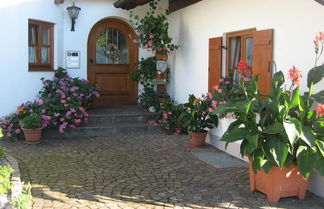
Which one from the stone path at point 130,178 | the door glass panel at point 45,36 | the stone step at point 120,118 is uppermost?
the door glass panel at point 45,36

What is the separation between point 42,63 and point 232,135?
5.98m

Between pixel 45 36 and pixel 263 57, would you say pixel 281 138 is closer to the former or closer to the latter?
pixel 263 57

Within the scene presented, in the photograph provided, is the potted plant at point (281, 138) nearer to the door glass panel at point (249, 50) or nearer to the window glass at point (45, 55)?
the door glass panel at point (249, 50)

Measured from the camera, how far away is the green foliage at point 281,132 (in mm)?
4254

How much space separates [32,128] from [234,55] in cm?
405

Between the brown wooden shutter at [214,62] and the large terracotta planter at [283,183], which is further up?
the brown wooden shutter at [214,62]

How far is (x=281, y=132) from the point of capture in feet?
14.1

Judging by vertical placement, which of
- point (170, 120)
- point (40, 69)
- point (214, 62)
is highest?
point (214, 62)

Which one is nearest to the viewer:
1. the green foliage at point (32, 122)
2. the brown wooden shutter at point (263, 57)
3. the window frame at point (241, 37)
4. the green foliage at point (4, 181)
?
the green foliage at point (4, 181)

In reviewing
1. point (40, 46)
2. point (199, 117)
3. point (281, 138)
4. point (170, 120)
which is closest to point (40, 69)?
point (40, 46)

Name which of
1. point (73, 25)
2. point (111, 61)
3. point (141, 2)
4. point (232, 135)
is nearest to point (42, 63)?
point (73, 25)

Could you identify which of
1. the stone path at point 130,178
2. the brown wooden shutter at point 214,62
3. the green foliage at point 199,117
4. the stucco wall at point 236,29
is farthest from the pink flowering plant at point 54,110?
the brown wooden shutter at point 214,62

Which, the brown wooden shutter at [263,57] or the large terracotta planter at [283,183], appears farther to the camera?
the brown wooden shutter at [263,57]

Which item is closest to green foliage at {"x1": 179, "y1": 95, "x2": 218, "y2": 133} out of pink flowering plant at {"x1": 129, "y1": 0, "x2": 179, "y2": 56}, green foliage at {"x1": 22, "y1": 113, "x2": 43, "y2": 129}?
pink flowering plant at {"x1": 129, "y1": 0, "x2": 179, "y2": 56}
